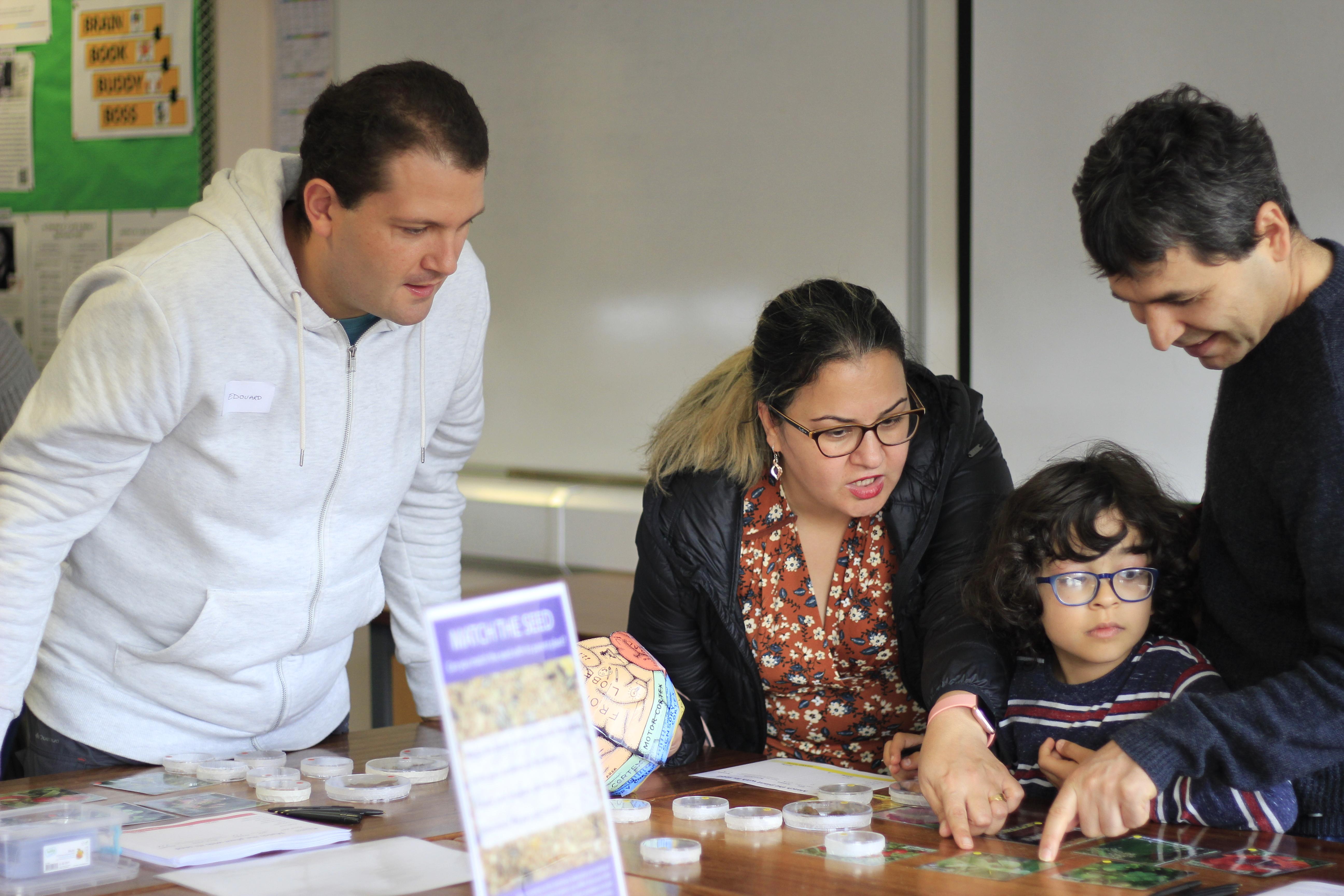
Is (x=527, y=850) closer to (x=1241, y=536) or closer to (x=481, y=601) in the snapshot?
(x=481, y=601)

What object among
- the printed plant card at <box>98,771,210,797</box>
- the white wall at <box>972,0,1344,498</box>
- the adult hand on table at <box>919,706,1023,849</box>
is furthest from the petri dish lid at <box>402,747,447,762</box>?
the white wall at <box>972,0,1344,498</box>

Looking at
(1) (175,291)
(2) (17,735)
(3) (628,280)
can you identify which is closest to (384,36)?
(3) (628,280)

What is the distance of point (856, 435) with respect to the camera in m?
1.76

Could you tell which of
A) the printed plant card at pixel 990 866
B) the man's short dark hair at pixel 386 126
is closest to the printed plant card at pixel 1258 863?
the printed plant card at pixel 990 866

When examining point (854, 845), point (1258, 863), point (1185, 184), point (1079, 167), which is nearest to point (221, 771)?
point (854, 845)

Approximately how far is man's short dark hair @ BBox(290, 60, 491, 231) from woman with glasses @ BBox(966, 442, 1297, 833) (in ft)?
2.78

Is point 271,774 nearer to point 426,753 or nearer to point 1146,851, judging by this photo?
point 426,753

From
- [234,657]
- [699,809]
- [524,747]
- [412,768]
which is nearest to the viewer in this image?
[524,747]

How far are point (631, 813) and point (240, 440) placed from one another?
719 mm

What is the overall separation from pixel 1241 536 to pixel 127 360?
131 centimetres

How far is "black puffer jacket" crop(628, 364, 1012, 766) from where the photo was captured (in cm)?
178

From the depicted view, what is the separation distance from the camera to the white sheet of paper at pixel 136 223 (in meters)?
4.19

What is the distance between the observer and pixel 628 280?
140 inches

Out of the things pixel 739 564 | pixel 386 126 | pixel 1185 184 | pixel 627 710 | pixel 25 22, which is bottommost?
pixel 627 710
